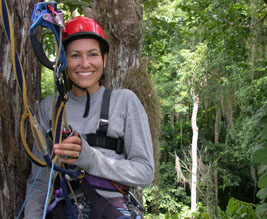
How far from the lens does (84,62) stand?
1720 mm

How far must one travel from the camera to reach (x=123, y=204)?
1.64 meters

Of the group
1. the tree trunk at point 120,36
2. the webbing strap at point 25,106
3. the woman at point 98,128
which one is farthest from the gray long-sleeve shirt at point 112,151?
the tree trunk at point 120,36

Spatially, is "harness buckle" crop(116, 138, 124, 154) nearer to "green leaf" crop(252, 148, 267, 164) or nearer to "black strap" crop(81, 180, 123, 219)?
"black strap" crop(81, 180, 123, 219)

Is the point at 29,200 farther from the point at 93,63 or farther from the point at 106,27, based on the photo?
the point at 106,27

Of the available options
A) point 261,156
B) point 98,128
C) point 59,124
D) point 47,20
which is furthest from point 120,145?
point 261,156

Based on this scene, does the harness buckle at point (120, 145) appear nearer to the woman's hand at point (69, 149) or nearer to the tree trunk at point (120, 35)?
the woman's hand at point (69, 149)

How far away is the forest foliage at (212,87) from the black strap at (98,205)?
135 centimetres

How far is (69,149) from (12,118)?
0.44 meters

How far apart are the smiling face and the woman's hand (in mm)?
456

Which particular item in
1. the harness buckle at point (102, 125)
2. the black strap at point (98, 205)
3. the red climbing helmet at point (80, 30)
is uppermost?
the red climbing helmet at point (80, 30)

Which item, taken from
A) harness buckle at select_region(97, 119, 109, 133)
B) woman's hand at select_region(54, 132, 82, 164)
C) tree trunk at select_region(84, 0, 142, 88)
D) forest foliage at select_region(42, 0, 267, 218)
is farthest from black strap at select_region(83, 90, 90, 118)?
forest foliage at select_region(42, 0, 267, 218)

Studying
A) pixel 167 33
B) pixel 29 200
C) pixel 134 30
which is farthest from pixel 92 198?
pixel 167 33

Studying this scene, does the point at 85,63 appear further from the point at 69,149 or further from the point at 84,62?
the point at 69,149

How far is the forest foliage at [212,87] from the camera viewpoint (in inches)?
226
